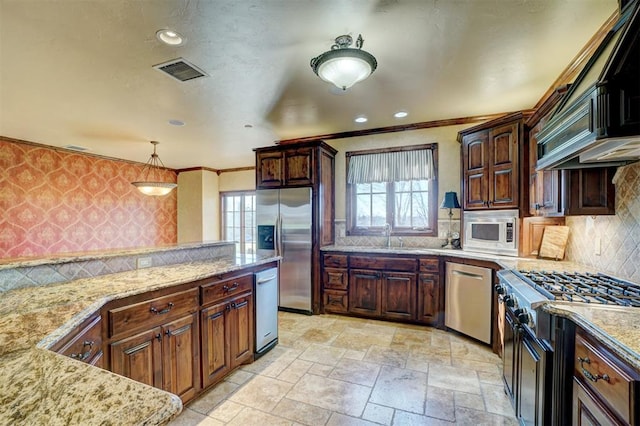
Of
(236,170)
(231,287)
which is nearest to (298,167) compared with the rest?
(231,287)

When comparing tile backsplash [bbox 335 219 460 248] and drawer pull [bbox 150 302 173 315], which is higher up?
tile backsplash [bbox 335 219 460 248]

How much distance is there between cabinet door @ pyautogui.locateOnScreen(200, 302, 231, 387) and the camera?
217cm

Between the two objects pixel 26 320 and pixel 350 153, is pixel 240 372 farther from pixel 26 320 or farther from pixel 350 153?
pixel 350 153

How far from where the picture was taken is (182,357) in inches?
78.5

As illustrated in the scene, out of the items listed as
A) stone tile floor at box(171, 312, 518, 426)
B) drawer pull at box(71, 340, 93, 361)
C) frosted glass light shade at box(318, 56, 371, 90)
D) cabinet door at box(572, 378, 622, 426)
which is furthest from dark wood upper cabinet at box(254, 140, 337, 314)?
cabinet door at box(572, 378, 622, 426)

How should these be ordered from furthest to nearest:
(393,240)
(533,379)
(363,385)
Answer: (393,240)
(363,385)
(533,379)

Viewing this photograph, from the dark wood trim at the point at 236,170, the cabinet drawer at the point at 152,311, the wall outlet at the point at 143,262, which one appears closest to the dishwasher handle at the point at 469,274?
the cabinet drawer at the point at 152,311

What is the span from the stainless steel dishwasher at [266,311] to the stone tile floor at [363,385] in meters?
0.12

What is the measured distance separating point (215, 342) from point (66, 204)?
4.88 meters

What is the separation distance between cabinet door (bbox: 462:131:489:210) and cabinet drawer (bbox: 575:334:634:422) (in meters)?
2.34

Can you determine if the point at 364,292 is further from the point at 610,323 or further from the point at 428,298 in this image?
the point at 610,323

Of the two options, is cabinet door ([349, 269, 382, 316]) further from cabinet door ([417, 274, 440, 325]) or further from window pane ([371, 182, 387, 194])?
window pane ([371, 182, 387, 194])

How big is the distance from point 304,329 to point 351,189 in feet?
7.05

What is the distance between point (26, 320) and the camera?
1.20 meters
